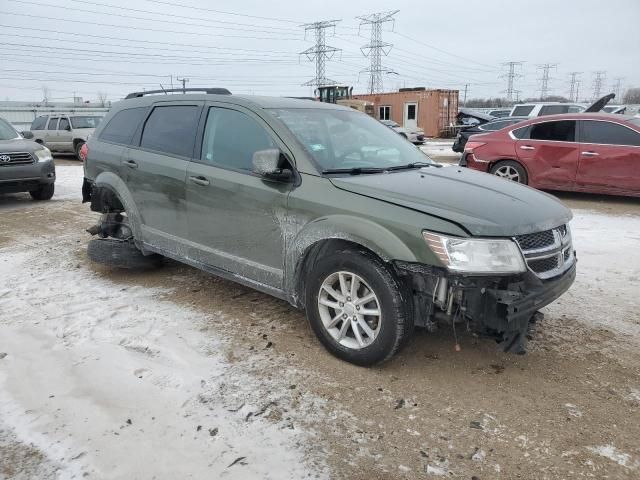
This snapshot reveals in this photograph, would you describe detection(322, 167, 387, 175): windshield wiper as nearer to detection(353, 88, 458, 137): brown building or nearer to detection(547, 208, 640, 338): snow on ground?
detection(547, 208, 640, 338): snow on ground

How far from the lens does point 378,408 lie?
2.85 meters

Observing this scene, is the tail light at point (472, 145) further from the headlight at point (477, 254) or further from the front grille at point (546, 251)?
the headlight at point (477, 254)

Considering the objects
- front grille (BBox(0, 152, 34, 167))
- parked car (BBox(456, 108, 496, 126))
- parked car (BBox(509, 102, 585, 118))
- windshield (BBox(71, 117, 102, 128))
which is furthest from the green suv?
parked car (BBox(456, 108, 496, 126))

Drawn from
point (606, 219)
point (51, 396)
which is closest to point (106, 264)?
point (51, 396)

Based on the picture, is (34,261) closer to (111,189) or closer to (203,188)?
(111,189)

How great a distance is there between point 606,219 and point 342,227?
596 cm

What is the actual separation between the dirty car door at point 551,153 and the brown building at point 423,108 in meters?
22.2

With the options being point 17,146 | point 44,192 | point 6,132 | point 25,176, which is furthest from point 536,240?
point 6,132

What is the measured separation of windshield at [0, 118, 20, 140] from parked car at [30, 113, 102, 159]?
8118mm

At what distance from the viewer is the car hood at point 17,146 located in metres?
8.63

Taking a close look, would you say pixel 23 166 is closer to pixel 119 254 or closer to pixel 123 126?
pixel 123 126

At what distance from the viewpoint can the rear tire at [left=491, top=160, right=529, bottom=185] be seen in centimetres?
934

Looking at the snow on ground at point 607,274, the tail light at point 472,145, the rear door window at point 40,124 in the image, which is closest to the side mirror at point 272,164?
the snow on ground at point 607,274

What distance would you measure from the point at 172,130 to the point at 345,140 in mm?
1603
